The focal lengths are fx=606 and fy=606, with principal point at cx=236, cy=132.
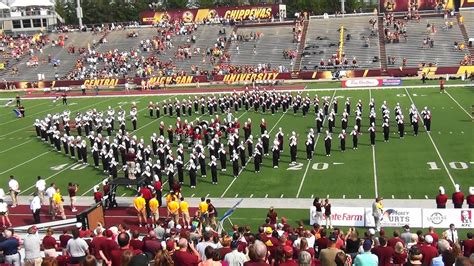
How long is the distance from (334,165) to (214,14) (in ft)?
151

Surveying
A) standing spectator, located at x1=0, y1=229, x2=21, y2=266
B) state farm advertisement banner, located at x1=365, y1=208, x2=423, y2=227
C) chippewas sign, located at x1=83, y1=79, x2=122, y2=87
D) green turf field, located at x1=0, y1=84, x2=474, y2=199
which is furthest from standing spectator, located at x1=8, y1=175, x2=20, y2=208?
chippewas sign, located at x1=83, y1=79, x2=122, y2=87

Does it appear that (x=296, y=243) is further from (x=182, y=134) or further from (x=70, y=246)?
(x=182, y=134)

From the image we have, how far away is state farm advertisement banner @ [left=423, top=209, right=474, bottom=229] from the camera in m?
12.9

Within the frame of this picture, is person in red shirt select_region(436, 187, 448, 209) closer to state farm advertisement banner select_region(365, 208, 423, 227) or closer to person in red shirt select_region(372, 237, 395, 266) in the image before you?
state farm advertisement banner select_region(365, 208, 423, 227)

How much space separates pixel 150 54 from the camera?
5491 cm

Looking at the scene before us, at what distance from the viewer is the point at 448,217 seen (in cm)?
1299

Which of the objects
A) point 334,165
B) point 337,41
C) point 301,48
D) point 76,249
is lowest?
point 334,165

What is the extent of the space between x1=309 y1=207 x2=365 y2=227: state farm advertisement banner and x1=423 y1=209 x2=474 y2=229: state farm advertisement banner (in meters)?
1.36

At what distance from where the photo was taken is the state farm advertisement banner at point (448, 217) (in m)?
12.9

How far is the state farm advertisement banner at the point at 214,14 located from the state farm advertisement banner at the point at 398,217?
48743 mm

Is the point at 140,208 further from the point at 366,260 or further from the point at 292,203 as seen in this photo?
the point at 366,260

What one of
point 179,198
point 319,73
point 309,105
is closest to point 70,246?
point 179,198

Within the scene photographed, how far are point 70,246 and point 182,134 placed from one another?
50.2 ft

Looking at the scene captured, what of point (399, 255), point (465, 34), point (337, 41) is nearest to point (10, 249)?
point (399, 255)
